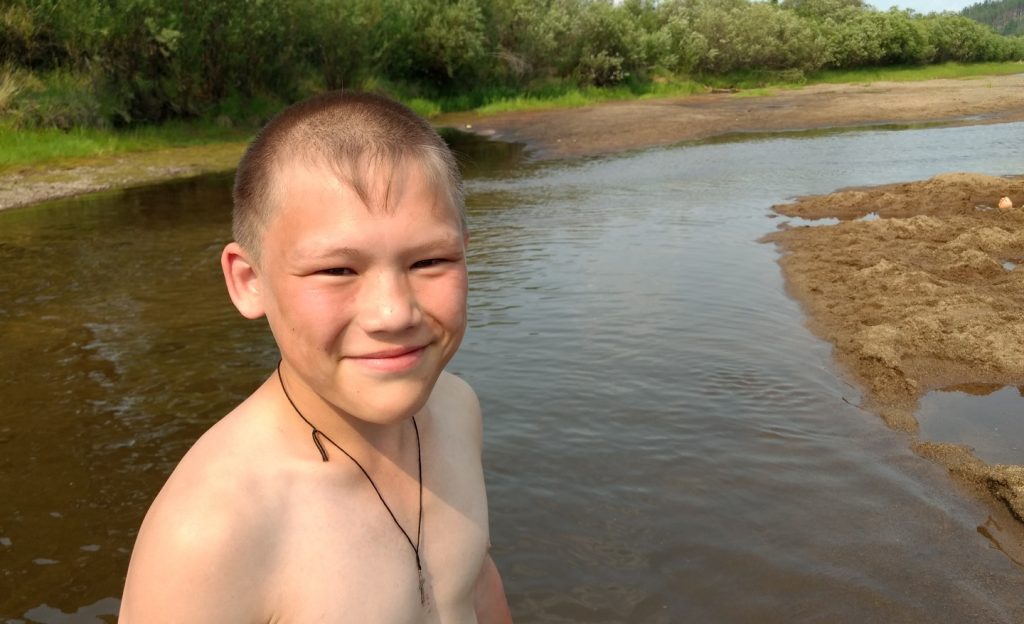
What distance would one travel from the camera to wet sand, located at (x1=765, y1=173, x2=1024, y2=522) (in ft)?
16.5

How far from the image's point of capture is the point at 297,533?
148 centimetres

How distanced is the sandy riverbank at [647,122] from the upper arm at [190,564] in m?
14.6

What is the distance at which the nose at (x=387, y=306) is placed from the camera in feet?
4.66

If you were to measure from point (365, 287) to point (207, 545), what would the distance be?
0.48 metres

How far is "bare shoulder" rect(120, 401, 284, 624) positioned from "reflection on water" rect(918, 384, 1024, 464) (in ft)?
12.7

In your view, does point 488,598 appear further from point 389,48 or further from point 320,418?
point 389,48

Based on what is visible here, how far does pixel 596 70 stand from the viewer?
38.2 meters

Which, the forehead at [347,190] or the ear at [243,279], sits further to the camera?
the ear at [243,279]

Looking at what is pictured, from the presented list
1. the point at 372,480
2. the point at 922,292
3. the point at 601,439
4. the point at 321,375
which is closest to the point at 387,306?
the point at 321,375

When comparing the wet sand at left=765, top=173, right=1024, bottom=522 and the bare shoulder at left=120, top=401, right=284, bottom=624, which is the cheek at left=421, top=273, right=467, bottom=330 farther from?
the wet sand at left=765, top=173, right=1024, bottom=522

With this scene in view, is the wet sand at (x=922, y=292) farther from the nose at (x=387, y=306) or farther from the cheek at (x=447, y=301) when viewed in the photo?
the nose at (x=387, y=306)

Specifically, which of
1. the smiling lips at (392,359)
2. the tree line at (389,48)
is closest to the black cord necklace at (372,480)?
the smiling lips at (392,359)

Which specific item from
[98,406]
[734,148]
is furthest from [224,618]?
[734,148]

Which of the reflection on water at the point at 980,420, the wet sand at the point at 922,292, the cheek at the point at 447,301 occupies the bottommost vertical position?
the reflection on water at the point at 980,420
